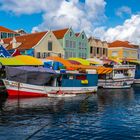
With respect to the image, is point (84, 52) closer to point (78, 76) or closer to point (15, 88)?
point (78, 76)

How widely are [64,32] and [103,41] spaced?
1955 centimetres

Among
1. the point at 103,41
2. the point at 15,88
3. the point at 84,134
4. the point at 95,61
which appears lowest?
the point at 84,134

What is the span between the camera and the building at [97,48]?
9025 cm

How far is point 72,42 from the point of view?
8094 cm

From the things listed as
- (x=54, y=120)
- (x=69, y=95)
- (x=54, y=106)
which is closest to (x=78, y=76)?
(x=69, y=95)

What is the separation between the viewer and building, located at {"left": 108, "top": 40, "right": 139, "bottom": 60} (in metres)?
98.3

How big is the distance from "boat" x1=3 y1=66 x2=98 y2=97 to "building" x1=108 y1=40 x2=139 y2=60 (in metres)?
50.2

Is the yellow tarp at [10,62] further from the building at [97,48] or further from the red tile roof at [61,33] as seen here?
the building at [97,48]

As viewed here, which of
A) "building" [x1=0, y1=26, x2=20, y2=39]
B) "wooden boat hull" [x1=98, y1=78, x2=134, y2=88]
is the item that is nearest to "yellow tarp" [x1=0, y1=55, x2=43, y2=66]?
"wooden boat hull" [x1=98, y1=78, x2=134, y2=88]

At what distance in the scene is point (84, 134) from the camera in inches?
931

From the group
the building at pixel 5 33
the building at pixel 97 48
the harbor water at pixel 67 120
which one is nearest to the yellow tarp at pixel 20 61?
the harbor water at pixel 67 120

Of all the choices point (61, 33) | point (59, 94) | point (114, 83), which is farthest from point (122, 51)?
point (59, 94)

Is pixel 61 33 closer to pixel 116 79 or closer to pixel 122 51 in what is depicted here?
pixel 116 79

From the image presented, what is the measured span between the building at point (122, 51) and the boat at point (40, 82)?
50179 millimetres
